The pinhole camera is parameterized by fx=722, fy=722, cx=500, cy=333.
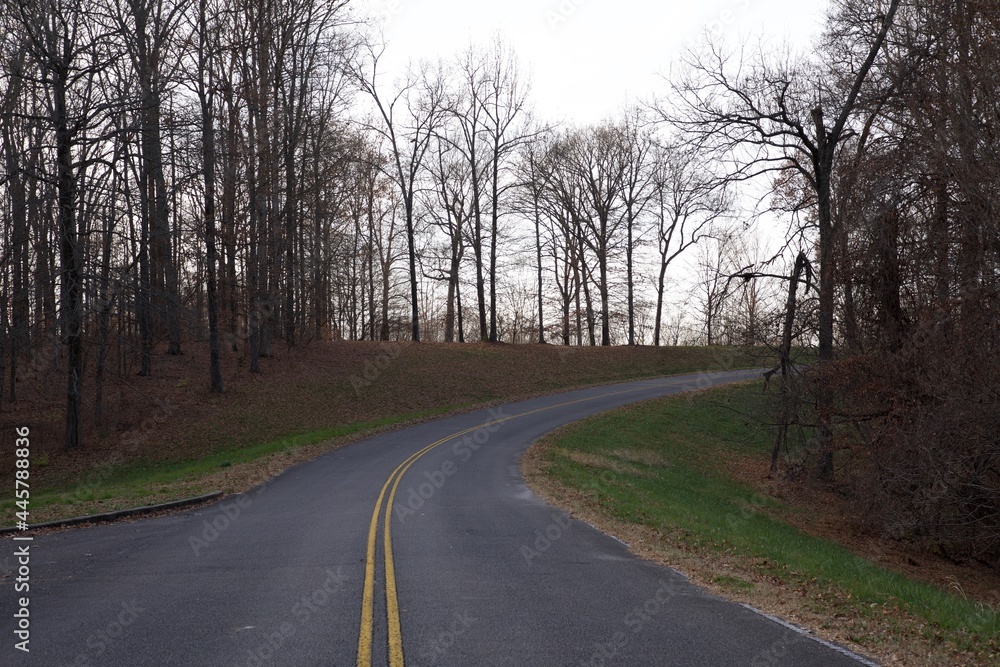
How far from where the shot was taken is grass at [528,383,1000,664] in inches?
286

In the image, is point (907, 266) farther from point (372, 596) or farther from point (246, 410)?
point (246, 410)

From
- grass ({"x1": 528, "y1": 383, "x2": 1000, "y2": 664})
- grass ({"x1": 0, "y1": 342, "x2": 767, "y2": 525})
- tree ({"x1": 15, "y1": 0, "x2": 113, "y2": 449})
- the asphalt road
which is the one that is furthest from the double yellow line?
tree ({"x1": 15, "y1": 0, "x2": 113, "y2": 449})

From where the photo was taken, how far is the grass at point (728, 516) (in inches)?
286

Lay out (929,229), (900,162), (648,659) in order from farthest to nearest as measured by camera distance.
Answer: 1. (900,162)
2. (929,229)
3. (648,659)

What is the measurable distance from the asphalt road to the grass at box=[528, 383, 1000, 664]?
1307 millimetres

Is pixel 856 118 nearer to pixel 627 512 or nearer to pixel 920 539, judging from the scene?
pixel 920 539

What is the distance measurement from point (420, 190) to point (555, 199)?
33.6 feet

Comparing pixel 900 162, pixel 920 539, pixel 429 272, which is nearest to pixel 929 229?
pixel 900 162

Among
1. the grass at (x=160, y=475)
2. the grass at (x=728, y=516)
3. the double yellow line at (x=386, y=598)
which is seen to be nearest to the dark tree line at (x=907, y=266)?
the grass at (x=728, y=516)

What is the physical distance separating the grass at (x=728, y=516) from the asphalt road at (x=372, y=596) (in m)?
1.31

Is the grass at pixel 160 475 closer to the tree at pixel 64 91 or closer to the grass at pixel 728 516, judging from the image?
the tree at pixel 64 91

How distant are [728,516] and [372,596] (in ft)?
33.9

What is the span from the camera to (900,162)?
14508mm

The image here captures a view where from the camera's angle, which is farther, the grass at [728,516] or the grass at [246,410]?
the grass at [246,410]
